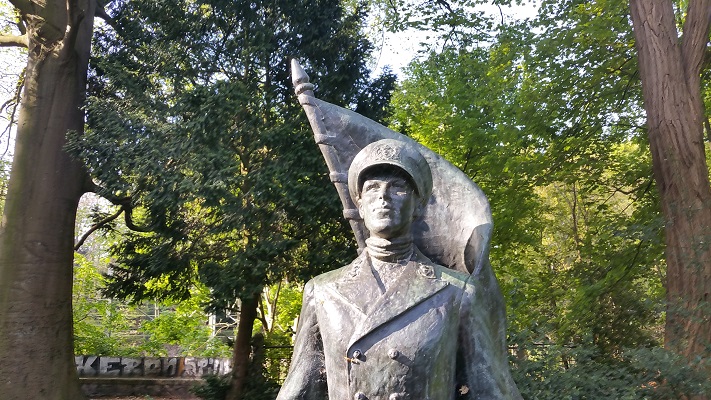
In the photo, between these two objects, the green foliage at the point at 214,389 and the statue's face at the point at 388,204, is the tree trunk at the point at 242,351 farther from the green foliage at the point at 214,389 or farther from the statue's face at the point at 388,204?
the statue's face at the point at 388,204

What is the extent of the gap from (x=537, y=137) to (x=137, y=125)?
23.6 ft

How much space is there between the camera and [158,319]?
22.6m

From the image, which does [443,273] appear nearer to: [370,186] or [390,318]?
[390,318]

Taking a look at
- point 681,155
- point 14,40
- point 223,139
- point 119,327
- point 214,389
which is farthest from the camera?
point 119,327

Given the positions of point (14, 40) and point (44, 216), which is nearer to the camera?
point (44, 216)

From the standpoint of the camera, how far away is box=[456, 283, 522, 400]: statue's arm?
2322mm

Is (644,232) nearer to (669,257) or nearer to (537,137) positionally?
(669,257)

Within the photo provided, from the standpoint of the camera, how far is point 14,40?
1329 centimetres

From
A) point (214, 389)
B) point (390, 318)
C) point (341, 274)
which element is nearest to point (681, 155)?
point (341, 274)

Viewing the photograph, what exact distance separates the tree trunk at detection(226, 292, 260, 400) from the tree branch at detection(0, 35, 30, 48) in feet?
21.4

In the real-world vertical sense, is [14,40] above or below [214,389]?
above

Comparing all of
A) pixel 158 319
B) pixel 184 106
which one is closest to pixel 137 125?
pixel 184 106

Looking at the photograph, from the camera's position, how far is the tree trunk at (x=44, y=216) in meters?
11.4

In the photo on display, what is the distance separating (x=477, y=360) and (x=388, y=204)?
61 centimetres
